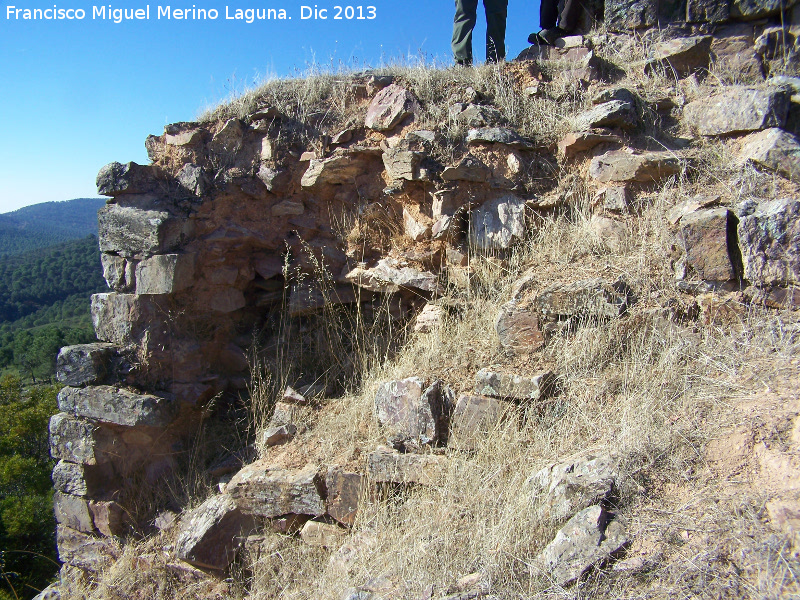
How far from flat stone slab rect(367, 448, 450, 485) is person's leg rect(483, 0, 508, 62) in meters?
4.25

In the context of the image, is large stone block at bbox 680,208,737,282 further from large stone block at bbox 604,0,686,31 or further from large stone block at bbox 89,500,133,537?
large stone block at bbox 89,500,133,537

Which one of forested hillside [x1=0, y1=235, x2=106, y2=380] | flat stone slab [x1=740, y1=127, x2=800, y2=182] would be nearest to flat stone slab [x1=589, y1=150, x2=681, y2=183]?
flat stone slab [x1=740, y1=127, x2=800, y2=182]

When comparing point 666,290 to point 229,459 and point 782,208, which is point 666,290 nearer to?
point 782,208

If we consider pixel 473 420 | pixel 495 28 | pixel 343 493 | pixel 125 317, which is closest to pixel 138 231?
pixel 125 317

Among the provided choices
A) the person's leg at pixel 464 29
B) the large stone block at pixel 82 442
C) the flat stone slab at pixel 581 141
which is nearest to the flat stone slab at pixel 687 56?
the flat stone slab at pixel 581 141

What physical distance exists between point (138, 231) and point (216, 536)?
2.47 metres

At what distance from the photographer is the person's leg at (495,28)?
5.75 metres

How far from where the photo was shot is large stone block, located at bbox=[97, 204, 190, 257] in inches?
176

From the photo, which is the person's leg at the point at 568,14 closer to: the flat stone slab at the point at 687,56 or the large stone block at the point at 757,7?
the flat stone slab at the point at 687,56

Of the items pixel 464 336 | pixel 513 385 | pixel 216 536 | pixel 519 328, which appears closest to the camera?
pixel 513 385

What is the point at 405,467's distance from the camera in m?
3.23

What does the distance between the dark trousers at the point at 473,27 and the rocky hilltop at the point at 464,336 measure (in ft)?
1.82

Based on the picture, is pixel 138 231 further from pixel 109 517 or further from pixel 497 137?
pixel 497 137

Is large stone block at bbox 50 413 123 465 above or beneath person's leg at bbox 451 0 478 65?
beneath
